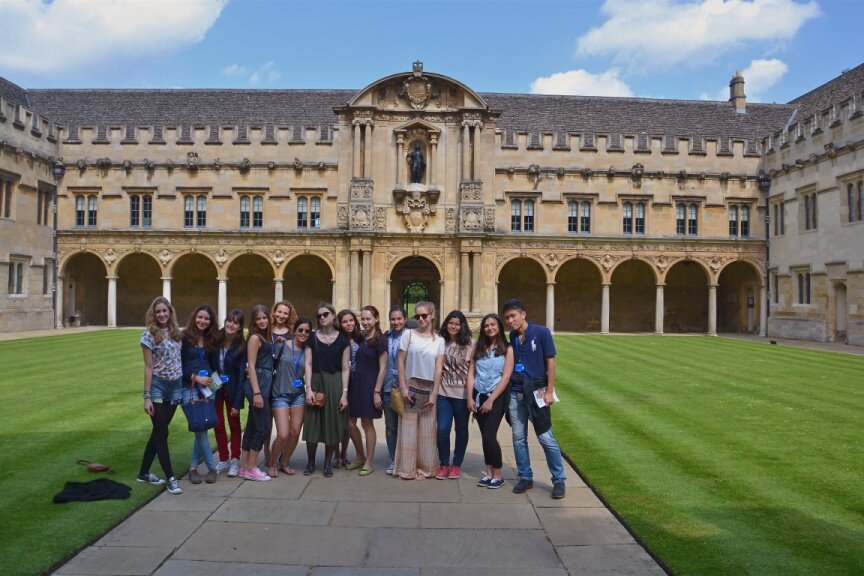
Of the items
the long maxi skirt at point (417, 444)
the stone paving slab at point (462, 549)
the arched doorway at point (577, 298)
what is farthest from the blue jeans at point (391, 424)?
the arched doorway at point (577, 298)

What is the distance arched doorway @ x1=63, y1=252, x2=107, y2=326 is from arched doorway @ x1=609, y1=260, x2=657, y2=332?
1054 inches

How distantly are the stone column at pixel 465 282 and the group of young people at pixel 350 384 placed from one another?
25648 mm

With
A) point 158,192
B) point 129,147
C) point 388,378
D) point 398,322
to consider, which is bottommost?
point 388,378

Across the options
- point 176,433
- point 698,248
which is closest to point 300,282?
point 698,248

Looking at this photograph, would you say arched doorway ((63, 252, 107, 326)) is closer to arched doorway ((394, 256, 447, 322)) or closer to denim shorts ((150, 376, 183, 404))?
arched doorway ((394, 256, 447, 322))

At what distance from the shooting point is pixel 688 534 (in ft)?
20.7

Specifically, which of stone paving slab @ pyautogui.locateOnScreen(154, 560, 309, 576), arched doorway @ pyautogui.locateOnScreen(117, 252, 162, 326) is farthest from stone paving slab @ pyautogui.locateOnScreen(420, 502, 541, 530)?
arched doorway @ pyautogui.locateOnScreen(117, 252, 162, 326)

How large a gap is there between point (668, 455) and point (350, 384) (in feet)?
14.1

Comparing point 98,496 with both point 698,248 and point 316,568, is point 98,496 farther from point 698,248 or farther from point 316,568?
point 698,248

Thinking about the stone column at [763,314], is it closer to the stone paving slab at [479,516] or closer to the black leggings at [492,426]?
the black leggings at [492,426]

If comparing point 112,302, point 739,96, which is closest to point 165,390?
point 112,302

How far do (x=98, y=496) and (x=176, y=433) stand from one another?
3390 mm

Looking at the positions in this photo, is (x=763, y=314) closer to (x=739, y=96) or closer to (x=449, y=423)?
(x=739, y=96)

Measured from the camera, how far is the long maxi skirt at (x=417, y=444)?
26.7 feet
